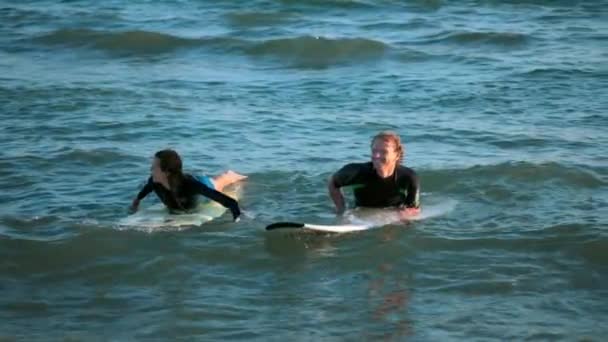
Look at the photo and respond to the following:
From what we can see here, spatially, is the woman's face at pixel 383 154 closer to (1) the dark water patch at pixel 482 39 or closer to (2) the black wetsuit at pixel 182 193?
(2) the black wetsuit at pixel 182 193

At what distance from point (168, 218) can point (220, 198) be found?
666 millimetres

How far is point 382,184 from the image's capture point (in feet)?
32.5

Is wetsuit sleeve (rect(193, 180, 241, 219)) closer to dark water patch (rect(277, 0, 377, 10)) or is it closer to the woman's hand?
the woman's hand

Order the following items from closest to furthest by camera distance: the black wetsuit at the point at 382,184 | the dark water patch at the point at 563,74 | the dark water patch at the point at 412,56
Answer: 1. the black wetsuit at the point at 382,184
2. the dark water patch at the point at 563,74
3. the dark water patch at the point at 412,56

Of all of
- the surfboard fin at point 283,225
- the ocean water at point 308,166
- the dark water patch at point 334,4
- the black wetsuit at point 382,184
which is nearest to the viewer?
the ocean water at point 308,166

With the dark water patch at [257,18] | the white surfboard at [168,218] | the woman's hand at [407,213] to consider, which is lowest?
the white surfboard at [168,218]

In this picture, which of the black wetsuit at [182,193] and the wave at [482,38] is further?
the wave at [482,38]

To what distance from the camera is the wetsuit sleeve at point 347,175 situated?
9.90 meters

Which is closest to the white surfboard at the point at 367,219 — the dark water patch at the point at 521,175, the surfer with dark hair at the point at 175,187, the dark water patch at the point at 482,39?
the surfer with dark hair at the point at 175,187

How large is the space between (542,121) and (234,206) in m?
5.47

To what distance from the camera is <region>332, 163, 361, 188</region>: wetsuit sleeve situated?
9898 mm

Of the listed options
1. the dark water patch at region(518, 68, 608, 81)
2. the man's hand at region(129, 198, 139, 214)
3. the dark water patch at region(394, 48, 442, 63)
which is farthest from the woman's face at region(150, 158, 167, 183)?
the dark water patch at region(394, 48, 442, 63)

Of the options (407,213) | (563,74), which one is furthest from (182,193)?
(563,74)

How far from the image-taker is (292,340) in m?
7.50
